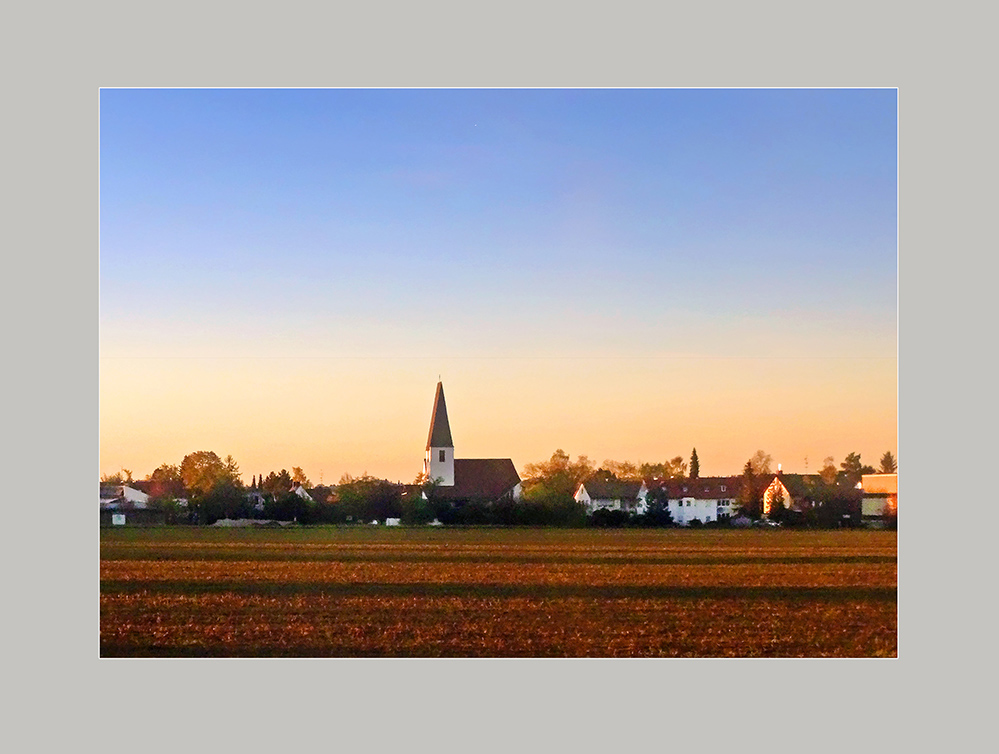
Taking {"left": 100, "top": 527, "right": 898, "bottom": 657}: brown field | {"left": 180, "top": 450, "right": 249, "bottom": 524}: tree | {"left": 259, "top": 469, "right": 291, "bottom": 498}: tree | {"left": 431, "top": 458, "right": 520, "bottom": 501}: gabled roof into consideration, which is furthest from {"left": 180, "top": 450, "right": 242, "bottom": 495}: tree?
{"left": 431, "top": 458, "right": 520, "bottom": 501}: gabled roof

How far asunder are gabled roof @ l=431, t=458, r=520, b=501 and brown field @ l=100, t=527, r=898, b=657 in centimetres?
124

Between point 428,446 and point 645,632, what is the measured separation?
6635 millimetres

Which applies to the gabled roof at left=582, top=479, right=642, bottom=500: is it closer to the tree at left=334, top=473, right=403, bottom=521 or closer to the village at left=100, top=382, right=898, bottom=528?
the village at left=100, top=382, right=898, bottom=528

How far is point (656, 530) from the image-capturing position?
33.4 m

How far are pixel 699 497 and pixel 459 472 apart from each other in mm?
8013

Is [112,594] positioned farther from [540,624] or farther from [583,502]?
[583,502]

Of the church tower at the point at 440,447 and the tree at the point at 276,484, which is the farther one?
the tree at the point at 276,484

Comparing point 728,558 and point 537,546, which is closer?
point 728,558

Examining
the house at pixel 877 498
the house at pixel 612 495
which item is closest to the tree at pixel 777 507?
the house at pixel 877 498

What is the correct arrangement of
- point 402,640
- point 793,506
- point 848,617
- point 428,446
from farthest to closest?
point 793,506 < point 428,446 < point 848,617 < point 402,640

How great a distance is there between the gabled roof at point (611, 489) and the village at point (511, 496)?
0.21 ft

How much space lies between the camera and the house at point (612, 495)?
28.8 m

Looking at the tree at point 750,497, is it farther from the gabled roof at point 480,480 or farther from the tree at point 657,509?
the gabled roof at point 480,480

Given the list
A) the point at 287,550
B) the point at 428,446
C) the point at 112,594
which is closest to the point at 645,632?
the point at 428,446
